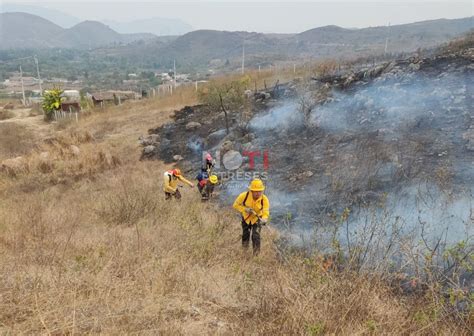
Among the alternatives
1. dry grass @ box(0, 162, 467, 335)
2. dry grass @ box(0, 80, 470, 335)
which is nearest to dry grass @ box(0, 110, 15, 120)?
dry grass @ box(0, 80, 470, 335)

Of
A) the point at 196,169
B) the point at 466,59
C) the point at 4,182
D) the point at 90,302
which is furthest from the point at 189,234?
the point at 466,59

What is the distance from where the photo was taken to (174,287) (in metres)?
3.11

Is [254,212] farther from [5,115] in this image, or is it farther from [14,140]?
[5,115]

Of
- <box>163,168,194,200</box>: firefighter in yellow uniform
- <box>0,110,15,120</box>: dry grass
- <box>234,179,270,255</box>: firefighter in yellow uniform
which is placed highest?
<box>234,179,270,255</box>: firefighter in yellow uniform

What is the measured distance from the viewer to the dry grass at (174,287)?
245cm

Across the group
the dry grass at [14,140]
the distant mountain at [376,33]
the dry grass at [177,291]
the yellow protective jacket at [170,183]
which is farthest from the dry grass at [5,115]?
the distant mountain at [376,33]

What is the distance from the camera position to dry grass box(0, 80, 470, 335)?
2.45 metres

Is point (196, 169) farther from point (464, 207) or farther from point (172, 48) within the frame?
point (172, 48)

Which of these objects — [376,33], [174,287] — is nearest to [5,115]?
[174,287]

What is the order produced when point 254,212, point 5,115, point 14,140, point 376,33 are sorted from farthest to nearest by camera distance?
point 376,33, point 5,115, point 14,140, point 254,212

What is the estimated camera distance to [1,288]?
268 centimetres

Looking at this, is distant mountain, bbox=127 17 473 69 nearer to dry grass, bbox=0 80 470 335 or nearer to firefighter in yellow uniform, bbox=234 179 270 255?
firefighter in yellow uniform, bbox=234 179 270 255

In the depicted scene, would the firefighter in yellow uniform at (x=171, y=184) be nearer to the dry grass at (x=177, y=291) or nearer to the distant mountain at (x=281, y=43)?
the dry grass at (x=177, y=291)

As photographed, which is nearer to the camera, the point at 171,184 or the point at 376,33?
the point at 171,184
